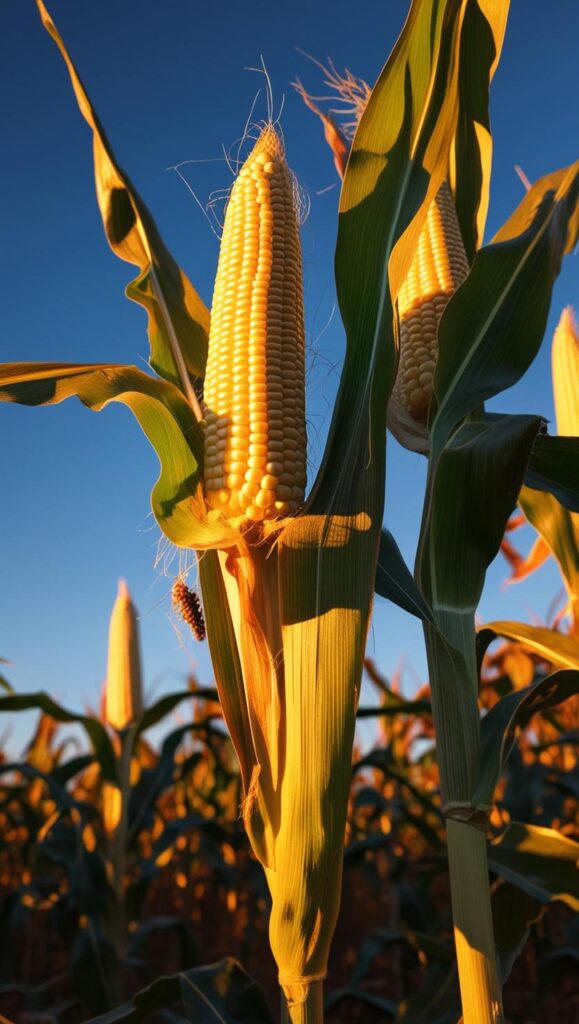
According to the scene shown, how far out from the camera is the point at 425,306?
7.70 feet

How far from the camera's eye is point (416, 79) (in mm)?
2051

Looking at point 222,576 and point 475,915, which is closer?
point 475,915

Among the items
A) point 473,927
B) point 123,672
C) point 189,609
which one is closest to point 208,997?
point 473,927

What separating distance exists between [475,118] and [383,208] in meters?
0.93

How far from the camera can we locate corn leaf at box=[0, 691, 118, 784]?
3822 millimetres

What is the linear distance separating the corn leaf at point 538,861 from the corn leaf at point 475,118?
1932 millimetres

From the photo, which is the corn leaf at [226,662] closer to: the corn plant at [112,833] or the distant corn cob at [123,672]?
the corn plant at [112,833]

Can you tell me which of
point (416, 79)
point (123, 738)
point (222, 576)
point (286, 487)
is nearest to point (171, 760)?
point (123, 738)

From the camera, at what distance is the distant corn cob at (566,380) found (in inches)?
134

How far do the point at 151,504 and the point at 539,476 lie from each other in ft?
3.88

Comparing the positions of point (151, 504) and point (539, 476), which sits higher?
point (539, 476)

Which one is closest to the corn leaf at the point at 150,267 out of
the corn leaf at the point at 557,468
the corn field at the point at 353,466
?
the corn field at the point at 353,466

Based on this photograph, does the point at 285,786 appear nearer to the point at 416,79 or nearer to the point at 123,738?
the point at 416,79

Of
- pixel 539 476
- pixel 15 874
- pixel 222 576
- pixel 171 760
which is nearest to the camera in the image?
pixel 222 576
